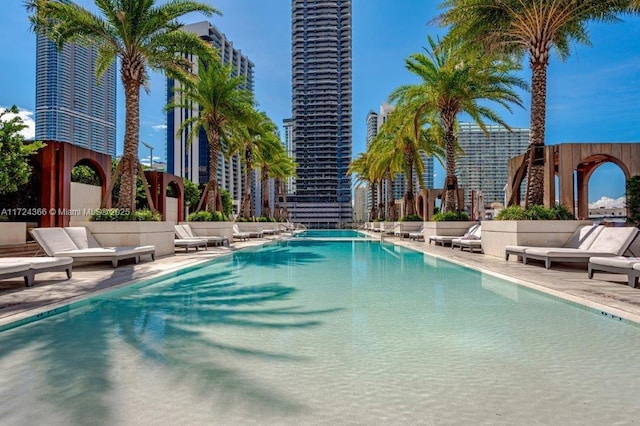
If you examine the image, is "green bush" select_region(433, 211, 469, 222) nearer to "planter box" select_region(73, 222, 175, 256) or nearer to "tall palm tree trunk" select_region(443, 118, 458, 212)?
"tall palm tree trunk" select_region(443, 118, 458, 212)

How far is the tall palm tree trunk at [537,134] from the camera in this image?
1135 centimetres

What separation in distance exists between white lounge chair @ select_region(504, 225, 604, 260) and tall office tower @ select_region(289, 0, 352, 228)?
76.7 m

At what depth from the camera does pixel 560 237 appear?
10.3 meters

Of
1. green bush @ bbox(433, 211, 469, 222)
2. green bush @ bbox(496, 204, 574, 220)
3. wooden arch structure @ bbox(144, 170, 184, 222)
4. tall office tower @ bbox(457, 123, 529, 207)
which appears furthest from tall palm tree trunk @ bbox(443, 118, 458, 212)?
tall office tower @ bbox(457, 123, 529, 207)

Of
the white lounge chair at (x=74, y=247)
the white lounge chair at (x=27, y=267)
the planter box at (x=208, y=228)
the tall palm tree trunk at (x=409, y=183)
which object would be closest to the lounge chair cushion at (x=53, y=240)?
the white lounge chair at (x=74, y=247)

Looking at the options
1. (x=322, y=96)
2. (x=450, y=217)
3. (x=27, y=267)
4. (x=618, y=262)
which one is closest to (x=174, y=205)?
(x=450, y=217)

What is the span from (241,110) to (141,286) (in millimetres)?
13660

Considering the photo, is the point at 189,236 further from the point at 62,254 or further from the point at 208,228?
the point at 62,254

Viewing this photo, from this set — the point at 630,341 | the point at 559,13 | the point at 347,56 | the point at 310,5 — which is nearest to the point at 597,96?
the point at 559,13

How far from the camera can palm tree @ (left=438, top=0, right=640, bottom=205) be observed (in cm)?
1101

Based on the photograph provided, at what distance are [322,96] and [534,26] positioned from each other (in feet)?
271

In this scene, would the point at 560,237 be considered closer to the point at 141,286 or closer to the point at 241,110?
the point at 141,286

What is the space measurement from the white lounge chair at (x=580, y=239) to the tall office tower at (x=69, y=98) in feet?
175

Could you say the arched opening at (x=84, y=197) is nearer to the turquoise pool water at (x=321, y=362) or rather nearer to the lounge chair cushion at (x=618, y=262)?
the turquoise pool water at (x=321, y=362)
